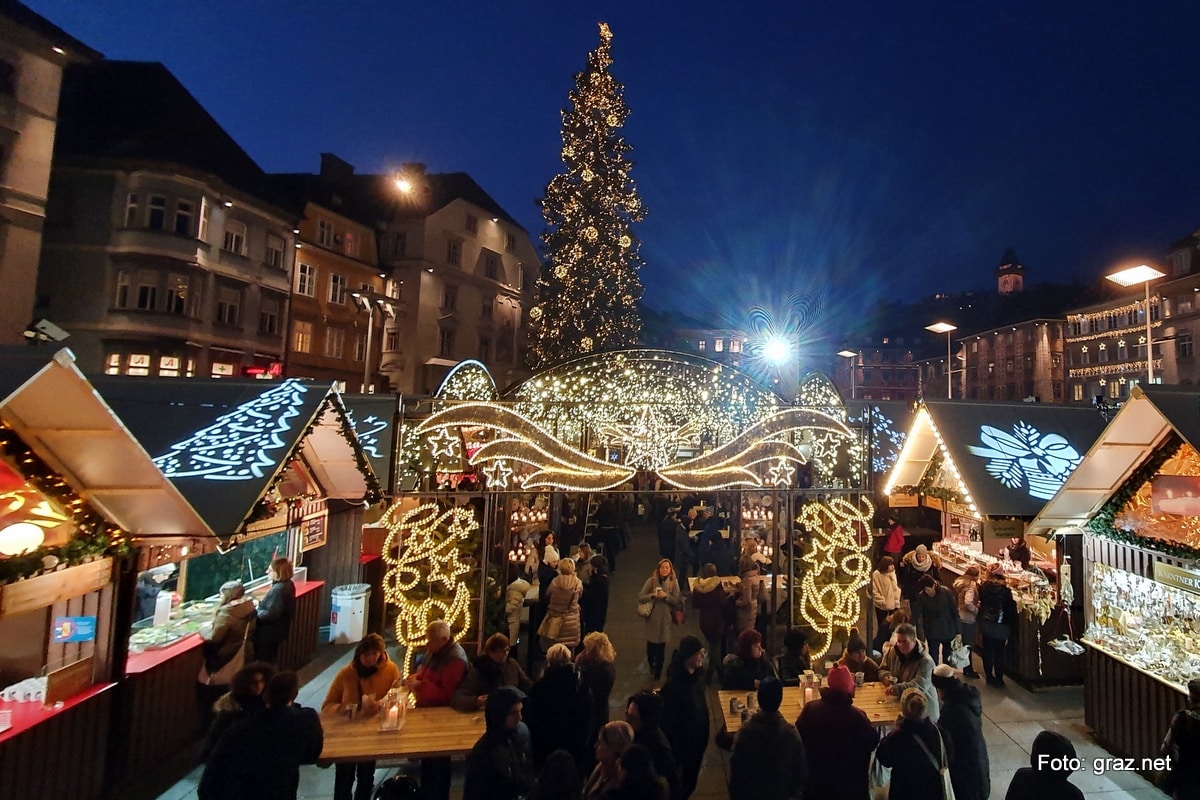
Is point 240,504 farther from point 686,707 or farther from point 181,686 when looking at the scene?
point 686,707

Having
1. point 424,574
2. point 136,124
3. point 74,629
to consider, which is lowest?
point 74,629

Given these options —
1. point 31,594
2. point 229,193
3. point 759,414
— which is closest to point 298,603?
point 31,594

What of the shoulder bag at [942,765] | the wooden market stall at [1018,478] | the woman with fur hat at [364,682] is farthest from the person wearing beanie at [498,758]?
the wooden market stall at [1018,478]

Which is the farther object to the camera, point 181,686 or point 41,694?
point 181,686

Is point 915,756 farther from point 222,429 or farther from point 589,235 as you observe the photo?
Answer: point 589,235

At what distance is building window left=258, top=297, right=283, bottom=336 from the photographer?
26422 mm

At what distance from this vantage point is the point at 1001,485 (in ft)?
24.5

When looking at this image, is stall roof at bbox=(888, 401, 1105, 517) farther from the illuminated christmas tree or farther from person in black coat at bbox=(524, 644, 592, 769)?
the illuminated christmas tree

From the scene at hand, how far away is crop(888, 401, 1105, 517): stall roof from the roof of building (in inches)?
1022

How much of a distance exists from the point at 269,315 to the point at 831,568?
26.3 metres

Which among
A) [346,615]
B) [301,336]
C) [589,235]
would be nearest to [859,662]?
[346,615]

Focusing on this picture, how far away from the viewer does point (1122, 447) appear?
679 centimetres

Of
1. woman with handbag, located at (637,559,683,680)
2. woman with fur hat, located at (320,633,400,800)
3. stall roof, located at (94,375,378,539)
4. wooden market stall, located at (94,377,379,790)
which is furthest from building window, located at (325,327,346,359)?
woman with fur hat, located at (320,633,400,800)

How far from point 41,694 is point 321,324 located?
26.8m
